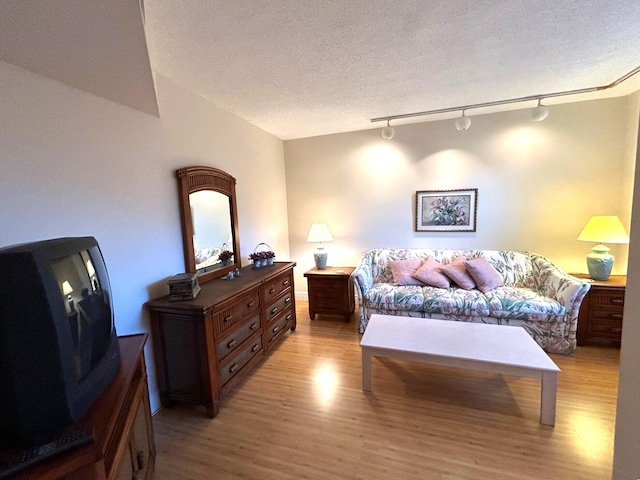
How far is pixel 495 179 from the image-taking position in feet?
11.2

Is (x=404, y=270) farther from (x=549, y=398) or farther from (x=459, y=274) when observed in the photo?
(x=549, y=398)

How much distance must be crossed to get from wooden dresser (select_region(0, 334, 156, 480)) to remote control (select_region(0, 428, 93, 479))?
1 cm

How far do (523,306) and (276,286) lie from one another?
2464 mm

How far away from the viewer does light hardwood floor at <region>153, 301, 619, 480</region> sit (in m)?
1.54

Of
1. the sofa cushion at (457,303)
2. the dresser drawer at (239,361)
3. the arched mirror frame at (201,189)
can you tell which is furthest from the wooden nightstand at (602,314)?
the arched mirror frame at (201,189)

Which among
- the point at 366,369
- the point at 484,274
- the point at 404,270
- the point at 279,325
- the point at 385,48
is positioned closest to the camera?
the point at 385,48

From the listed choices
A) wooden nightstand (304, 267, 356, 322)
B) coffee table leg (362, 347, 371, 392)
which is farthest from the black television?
wooden nightstand (304, 267, 356, 322)

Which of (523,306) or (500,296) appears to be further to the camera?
(500,296)

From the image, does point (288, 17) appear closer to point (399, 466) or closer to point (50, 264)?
point (50, 264)

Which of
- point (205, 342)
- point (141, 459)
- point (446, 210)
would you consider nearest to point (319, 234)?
point (446, 210)

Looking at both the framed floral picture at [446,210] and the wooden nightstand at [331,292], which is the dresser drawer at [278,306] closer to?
the wooden nightstand at [331,292]

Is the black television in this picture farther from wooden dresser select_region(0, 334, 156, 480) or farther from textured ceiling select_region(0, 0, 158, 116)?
textured ceiling select_region(0, 0, 158, 116)

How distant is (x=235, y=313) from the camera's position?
2217 mm

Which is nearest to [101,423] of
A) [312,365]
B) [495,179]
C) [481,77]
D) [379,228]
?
[312,365]
